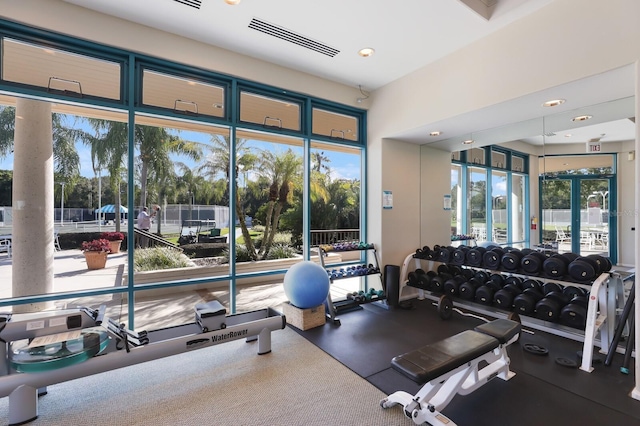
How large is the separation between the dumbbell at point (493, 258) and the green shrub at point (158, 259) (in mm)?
3570

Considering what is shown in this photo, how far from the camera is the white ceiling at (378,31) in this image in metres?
2.72

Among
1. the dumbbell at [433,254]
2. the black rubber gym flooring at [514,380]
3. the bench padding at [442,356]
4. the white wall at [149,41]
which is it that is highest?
the white wall at [149,41]

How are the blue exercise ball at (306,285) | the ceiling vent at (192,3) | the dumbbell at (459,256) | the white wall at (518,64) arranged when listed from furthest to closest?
the dumbbell at (459,256) < the blue exercise ball at (306,285) < the ceiling vent at (192,3) < the white wall at (518,64)

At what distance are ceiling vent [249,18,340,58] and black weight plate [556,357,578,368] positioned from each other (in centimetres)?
379

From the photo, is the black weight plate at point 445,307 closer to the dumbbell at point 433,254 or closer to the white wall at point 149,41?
the dumbbell at point 433,254

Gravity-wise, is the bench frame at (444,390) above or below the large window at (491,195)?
below

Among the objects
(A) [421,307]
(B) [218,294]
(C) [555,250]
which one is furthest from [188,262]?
(C) [555,250]

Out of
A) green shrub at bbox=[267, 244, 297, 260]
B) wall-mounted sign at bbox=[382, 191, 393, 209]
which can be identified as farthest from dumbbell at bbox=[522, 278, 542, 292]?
green shrub at bbox=[267, 244, 297, 260]

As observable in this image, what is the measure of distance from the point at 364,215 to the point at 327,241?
2.44 feet

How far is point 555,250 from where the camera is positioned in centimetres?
365

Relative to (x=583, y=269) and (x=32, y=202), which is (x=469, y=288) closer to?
(x=583, y=269)

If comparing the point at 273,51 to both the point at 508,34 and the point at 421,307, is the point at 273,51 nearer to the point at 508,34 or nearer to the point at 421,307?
the point at 508,34

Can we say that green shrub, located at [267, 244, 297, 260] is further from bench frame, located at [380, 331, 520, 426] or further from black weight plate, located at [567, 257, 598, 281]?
black weight plate, located at [567, 257, 598, 281]

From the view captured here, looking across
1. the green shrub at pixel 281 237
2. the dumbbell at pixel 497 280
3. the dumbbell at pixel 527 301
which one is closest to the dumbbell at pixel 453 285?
the dumbbell at pixel 497 280
